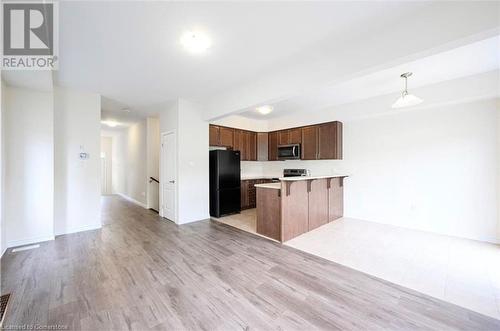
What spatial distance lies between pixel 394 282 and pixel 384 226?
232cm

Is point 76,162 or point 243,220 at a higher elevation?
point 76,162

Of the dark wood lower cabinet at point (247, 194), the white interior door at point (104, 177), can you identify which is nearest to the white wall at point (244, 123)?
the dark wood lower cabinet at point (247, 194)

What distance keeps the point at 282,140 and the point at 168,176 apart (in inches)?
127

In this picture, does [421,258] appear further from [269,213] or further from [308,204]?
[269,213]

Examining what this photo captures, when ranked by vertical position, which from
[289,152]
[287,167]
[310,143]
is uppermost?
[310,143]

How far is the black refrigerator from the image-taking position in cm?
488

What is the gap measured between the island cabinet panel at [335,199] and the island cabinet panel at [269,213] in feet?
5.39

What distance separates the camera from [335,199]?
4.73 m

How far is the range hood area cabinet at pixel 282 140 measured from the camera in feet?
16.0

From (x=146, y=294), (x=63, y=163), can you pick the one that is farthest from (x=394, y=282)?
(x=63, y=163)

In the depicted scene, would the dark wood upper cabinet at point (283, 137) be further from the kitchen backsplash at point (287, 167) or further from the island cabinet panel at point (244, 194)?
the island cabinet panel at point (244, 194)

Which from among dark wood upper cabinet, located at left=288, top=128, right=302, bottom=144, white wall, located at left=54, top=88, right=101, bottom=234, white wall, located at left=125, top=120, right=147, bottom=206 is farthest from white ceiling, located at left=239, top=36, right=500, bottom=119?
white wall, located at left=125, top=120, right=147, bottom=206

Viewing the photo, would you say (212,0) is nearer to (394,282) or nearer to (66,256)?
(394,282)

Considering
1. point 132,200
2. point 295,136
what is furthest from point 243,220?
point 132,200
